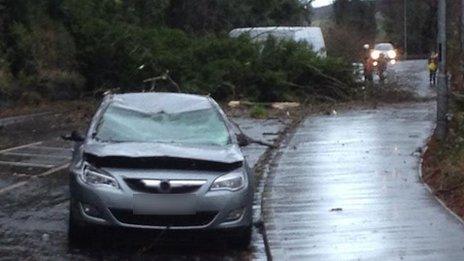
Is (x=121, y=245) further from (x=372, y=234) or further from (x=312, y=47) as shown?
(x=312, y=47)

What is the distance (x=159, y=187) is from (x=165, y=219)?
32cm

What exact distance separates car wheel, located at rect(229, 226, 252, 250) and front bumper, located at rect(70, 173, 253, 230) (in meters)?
0.21

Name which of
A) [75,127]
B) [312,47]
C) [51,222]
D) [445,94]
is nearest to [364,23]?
[312,47]

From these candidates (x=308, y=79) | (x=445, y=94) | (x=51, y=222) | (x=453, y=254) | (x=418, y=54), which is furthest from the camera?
(x=418, y=54)

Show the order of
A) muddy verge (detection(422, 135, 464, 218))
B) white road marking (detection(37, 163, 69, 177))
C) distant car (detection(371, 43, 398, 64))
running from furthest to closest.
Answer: distant car (detection(371, 43, 398, 64))
white road marking (detection(37, 163, 69, 177))
muddy verge (detection(422, 135, 464, 218))

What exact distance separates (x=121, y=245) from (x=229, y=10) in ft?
113

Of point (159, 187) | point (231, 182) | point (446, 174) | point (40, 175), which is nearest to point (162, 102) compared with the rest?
point (231, 182)

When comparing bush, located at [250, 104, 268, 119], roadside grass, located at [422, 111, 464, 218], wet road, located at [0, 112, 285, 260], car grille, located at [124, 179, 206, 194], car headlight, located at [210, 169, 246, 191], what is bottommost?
bush, located at [250, 104, 268, 119]

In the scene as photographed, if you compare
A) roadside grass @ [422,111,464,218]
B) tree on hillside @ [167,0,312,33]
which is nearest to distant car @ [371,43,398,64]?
tree on hillside @ [167,0,312,33]

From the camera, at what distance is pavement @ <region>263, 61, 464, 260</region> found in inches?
394

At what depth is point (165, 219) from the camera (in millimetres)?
10000

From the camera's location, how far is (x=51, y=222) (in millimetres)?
11875

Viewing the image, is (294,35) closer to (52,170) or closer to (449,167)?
(52,170)

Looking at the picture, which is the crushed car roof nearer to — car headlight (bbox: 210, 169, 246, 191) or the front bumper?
car headlight (bbox: 210, 169, 246, 191)
